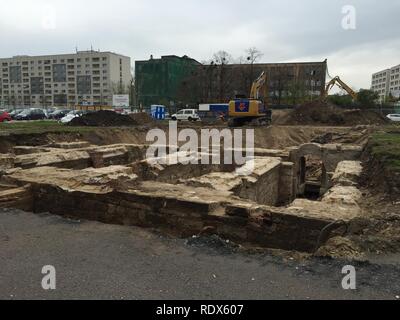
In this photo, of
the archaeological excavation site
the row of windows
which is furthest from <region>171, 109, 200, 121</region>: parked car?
the row of windows

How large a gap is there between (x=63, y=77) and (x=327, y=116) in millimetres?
81431

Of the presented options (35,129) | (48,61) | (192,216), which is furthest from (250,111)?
(48,61)

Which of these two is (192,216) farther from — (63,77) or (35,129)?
(63,77)

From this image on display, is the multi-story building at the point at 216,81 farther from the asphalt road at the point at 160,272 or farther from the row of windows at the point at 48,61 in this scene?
the asphalt road at the point at 160,272

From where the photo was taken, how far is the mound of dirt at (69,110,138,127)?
2675 centimetres

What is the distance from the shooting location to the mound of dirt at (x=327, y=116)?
3030cm

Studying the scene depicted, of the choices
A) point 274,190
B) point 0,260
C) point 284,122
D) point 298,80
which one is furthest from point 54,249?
point 298,80

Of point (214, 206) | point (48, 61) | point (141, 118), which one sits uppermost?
point (48, 61)

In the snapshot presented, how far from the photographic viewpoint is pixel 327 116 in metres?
31.1

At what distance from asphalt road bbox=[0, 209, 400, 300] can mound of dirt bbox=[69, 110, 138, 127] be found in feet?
73.4

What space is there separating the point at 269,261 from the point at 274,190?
9.20 meters

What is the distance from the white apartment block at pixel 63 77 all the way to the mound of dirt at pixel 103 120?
64092 mm

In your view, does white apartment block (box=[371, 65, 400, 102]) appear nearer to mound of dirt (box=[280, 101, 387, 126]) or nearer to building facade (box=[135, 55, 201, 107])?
building facade (box=[135, 55, 201, 107])

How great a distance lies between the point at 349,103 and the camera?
42.8 meters
